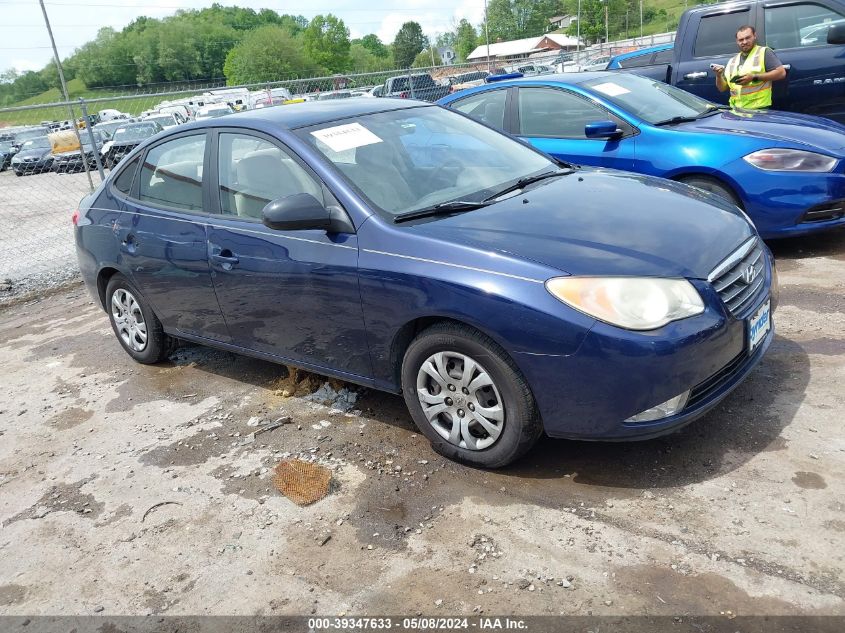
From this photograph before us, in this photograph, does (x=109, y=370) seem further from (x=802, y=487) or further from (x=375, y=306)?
(x=802, y=487)

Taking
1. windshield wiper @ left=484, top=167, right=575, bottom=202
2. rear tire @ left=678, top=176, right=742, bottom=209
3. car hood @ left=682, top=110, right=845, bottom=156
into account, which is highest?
windshield wiper @ left=484, top=167, right=575, bottom=202

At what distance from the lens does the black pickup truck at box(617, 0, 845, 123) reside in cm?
748

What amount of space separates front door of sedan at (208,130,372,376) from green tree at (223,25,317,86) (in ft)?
305

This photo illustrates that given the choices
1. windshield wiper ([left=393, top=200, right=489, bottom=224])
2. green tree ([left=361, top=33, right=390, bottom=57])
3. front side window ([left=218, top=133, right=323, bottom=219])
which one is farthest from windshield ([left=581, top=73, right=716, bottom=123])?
green tree ([left=361, top=33, right=390, bottom=57])

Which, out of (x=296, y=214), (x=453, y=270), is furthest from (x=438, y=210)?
(x=296, y=214)

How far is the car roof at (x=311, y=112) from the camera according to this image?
415cm

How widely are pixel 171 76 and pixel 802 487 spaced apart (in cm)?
12188

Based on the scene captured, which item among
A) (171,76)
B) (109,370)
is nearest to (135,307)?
(109,370)

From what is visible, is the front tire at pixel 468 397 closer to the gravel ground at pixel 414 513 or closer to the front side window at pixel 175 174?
the gravel ground at pixel 414 513

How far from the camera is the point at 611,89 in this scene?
643cm

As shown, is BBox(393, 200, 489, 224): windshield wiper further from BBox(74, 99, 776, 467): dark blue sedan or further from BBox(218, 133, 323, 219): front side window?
BBox(218, 133, 323, 219): front side window

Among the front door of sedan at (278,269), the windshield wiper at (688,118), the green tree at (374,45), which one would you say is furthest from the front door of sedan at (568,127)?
the green tree at (374,45)

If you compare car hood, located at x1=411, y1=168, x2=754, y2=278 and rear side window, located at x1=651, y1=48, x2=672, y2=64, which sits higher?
rear side window, located at x1=651, y1=48, x2=672, y2=64

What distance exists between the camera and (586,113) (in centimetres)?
633
